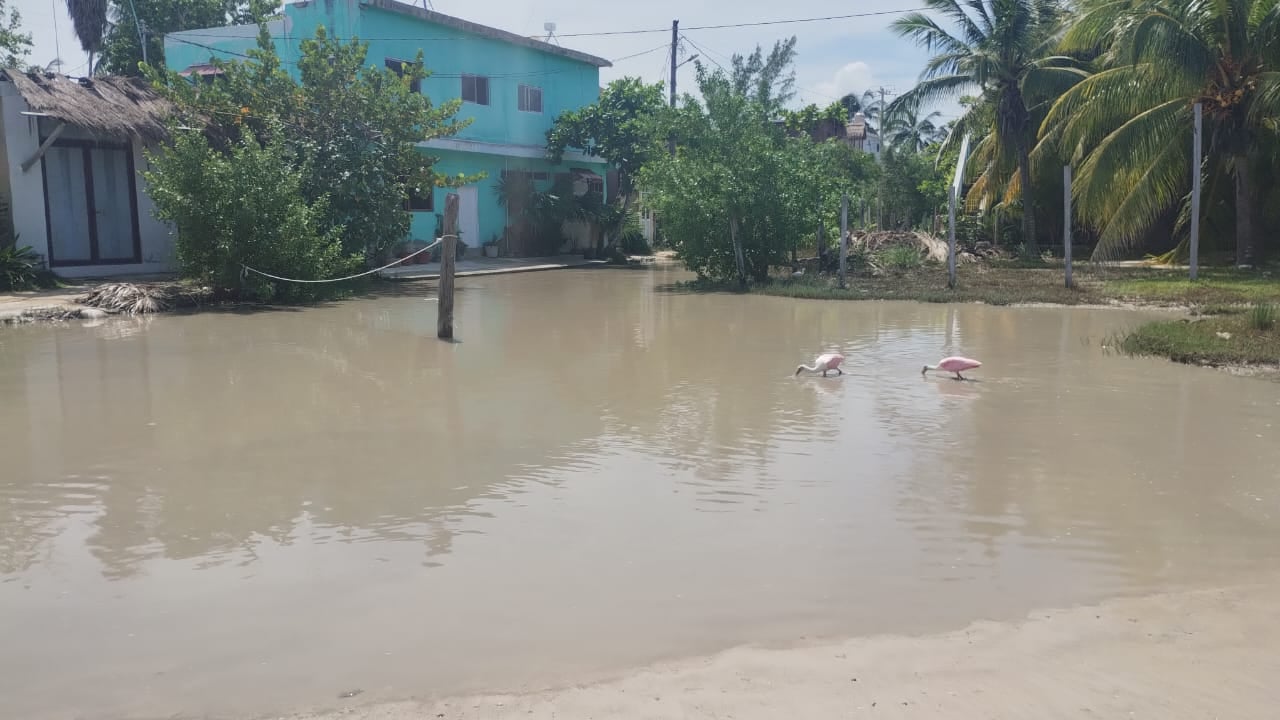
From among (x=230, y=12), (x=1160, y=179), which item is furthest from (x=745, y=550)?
(x=230, y=12)

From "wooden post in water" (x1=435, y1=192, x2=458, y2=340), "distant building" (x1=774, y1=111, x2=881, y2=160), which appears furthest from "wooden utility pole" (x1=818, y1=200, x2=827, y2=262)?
"distant building" (x1=774, y1=111, x2=881, y2=160)

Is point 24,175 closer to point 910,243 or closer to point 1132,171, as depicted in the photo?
point 910,243

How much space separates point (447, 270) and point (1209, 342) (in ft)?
30.8

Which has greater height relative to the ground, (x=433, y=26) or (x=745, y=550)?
(x=433, y=26)

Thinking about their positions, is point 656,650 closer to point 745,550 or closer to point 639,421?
point 745,550

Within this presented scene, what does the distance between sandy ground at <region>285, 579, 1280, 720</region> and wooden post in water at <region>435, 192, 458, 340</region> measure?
10.0m

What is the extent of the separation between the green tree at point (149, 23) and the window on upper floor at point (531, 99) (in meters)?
11.0

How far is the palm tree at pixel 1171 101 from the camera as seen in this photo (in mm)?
20484

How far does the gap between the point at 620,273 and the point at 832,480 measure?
20223mm

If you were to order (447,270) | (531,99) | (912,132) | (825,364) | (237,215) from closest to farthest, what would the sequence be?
1. (825,364)
2. (447,270)
3. (237,215)
4. (531,99)
5. (912,132)

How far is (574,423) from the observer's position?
8852 mm

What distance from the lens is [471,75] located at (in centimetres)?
2898

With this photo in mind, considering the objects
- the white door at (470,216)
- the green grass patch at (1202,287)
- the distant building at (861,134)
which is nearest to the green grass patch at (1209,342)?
the green grass patch at (1202,287)

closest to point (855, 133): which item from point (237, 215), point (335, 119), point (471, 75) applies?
point (471, 75)
